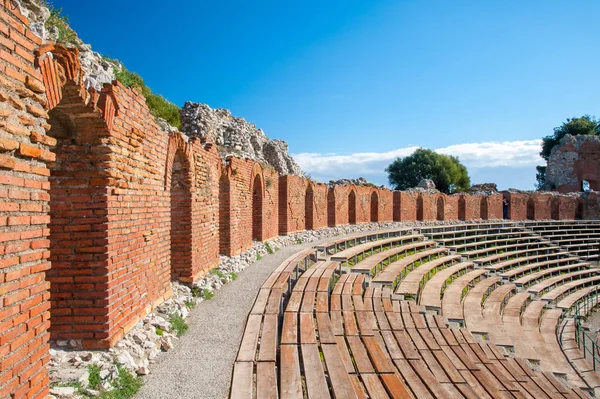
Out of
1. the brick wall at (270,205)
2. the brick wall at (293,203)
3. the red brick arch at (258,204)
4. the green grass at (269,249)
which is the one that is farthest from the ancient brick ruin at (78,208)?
the brick wall at (293,203)

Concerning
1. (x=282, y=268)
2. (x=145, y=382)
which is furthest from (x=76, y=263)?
(x=282, y=268)

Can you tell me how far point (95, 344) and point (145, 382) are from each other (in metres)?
0.63

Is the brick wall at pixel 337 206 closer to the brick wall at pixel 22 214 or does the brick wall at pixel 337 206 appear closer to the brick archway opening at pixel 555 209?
the brick wall at pixel 22 214

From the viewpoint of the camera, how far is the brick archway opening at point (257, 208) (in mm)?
10859

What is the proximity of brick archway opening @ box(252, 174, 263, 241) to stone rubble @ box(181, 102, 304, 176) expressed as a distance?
36.3 inches

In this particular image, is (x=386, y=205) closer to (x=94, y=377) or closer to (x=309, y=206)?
(x=309, y=206)

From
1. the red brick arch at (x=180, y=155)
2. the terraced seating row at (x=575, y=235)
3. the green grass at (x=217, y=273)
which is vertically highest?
the red brick arch at (x=180, y=155)

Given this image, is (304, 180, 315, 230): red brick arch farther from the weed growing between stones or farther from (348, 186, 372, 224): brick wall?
the weed growing between stones

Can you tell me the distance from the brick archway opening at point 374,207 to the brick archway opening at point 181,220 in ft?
43.1

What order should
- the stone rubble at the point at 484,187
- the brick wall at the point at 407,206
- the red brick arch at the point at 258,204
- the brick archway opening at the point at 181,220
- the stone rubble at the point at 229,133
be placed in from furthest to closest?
1. the stone rubble at the point at 484,187
2. the brick wall at the point at 407,206
3. the stone rubble at the point at 229,133
4. the red brick arch at the point at 258,204
5. the brick archway opening at the point at 181,220

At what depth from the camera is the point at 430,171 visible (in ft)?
150

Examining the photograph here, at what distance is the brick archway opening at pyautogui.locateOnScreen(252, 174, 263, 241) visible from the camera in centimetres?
1086

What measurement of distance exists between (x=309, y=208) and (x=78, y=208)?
1091 centimetres

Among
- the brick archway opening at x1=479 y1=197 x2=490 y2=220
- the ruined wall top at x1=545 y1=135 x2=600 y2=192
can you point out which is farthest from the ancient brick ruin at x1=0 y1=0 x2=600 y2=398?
the ruined wall top at x1=545 y1=135 x2=600 y2=192
